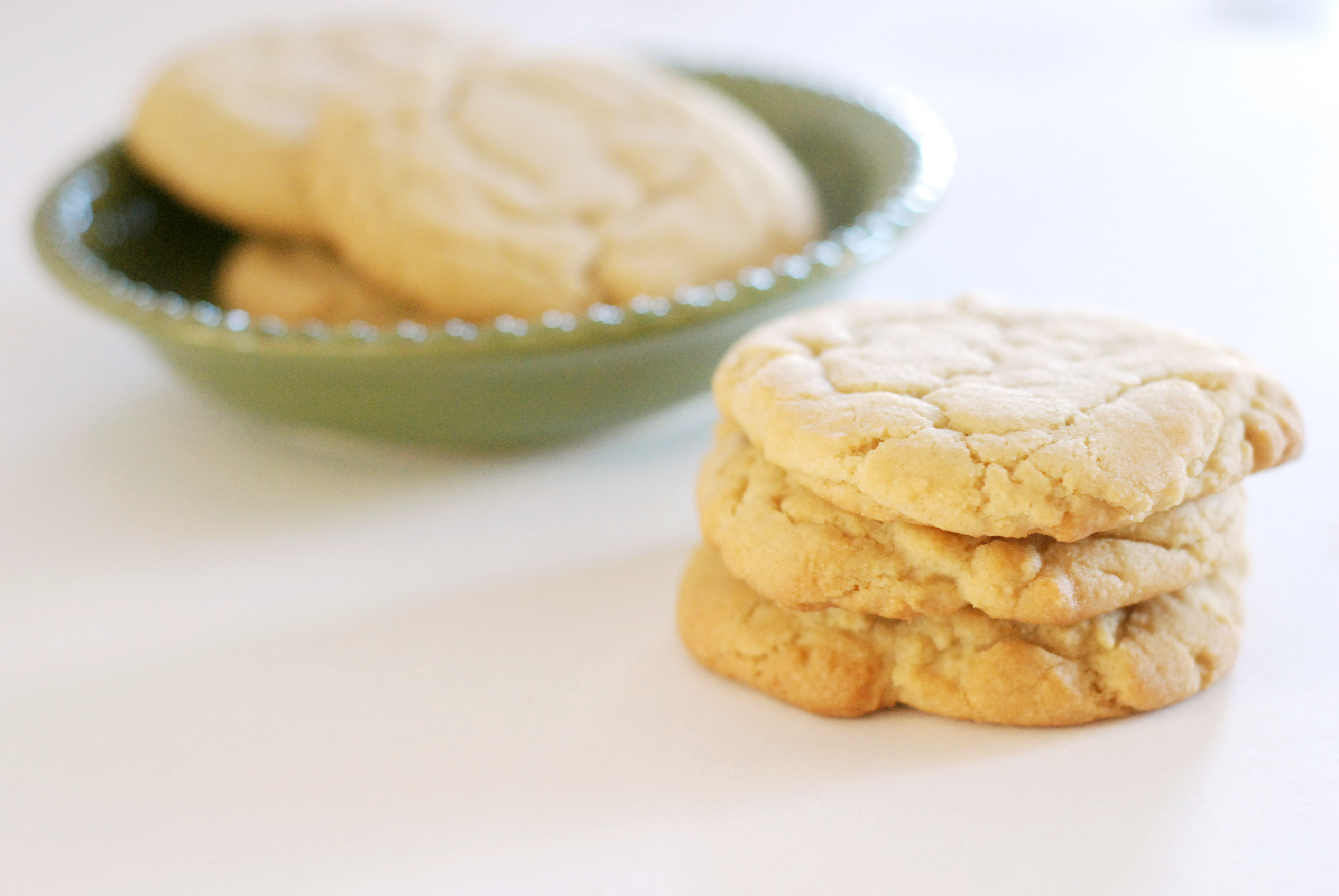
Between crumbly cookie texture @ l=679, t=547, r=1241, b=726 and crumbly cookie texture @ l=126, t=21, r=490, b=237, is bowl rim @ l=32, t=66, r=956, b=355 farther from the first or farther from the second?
crumbly cookie texture @ l=679, t=547, r=1241, b=726

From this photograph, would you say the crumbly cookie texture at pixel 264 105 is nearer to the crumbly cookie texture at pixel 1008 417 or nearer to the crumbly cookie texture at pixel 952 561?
the crumbly cookie texture at pixel 1008 417

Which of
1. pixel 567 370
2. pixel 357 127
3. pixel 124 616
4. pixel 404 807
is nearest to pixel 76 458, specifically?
pixel 124 616

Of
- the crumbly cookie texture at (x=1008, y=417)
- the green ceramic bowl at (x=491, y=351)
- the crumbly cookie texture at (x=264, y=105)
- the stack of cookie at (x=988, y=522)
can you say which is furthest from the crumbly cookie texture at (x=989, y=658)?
the crumbly cookie texture at (x=264, y=105)

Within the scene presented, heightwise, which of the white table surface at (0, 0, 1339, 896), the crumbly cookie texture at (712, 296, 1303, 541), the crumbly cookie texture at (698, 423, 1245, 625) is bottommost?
the white table surface at (0, 0, 1339, 896)

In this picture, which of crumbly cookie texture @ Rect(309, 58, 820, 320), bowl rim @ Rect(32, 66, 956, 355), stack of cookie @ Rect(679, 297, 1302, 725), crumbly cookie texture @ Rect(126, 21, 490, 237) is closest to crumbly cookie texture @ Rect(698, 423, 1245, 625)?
stack of cookie @ Rect(679, 297, 1302, 725)

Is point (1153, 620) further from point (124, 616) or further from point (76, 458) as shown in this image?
point (76, 458)

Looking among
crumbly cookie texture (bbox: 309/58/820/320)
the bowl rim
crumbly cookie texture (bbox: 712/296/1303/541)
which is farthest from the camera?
crumbly cookie texture (bbox: 309/58/820/320)
